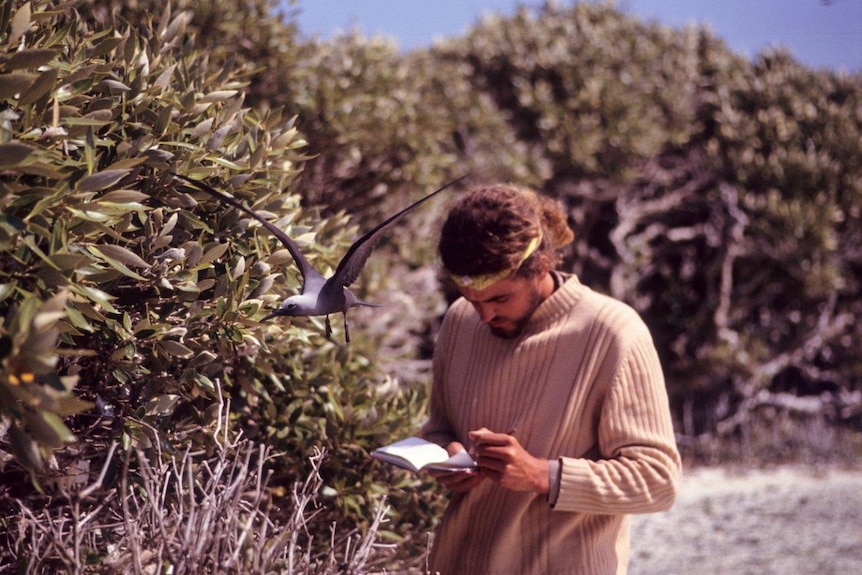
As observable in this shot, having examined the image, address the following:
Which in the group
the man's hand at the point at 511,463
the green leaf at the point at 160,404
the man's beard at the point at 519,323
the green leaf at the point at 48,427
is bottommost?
the man's hand at the point at 511,463

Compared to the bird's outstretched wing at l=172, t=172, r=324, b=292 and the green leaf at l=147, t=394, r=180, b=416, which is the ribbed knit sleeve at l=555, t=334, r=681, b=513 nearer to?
the bird's outstretched wing at l=172, t=172, r=324, b=292

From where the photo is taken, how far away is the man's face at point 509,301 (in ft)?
8.75

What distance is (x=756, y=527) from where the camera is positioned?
667 centimetres

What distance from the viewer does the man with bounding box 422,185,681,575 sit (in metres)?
2.44

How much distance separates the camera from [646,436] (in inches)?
97.2

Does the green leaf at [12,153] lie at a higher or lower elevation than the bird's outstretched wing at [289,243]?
higher

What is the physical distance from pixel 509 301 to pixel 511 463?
0.55 meters

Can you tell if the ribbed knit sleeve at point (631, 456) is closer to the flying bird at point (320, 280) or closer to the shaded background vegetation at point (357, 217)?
the shaded background vegetation at point (357, 217)

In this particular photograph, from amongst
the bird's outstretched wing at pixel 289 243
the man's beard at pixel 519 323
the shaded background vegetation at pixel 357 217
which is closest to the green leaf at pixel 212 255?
the shaded background vegetation at pixel 357 217

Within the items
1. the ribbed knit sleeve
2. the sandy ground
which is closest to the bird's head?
the ribbed knit sleeve

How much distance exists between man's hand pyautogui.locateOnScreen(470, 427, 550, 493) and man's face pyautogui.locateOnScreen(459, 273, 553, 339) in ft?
1.47

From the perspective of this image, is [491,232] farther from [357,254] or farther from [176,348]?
[176,348]

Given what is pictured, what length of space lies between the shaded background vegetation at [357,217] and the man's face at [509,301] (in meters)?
0.56

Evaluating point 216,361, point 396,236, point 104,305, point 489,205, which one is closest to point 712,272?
point 396,236
